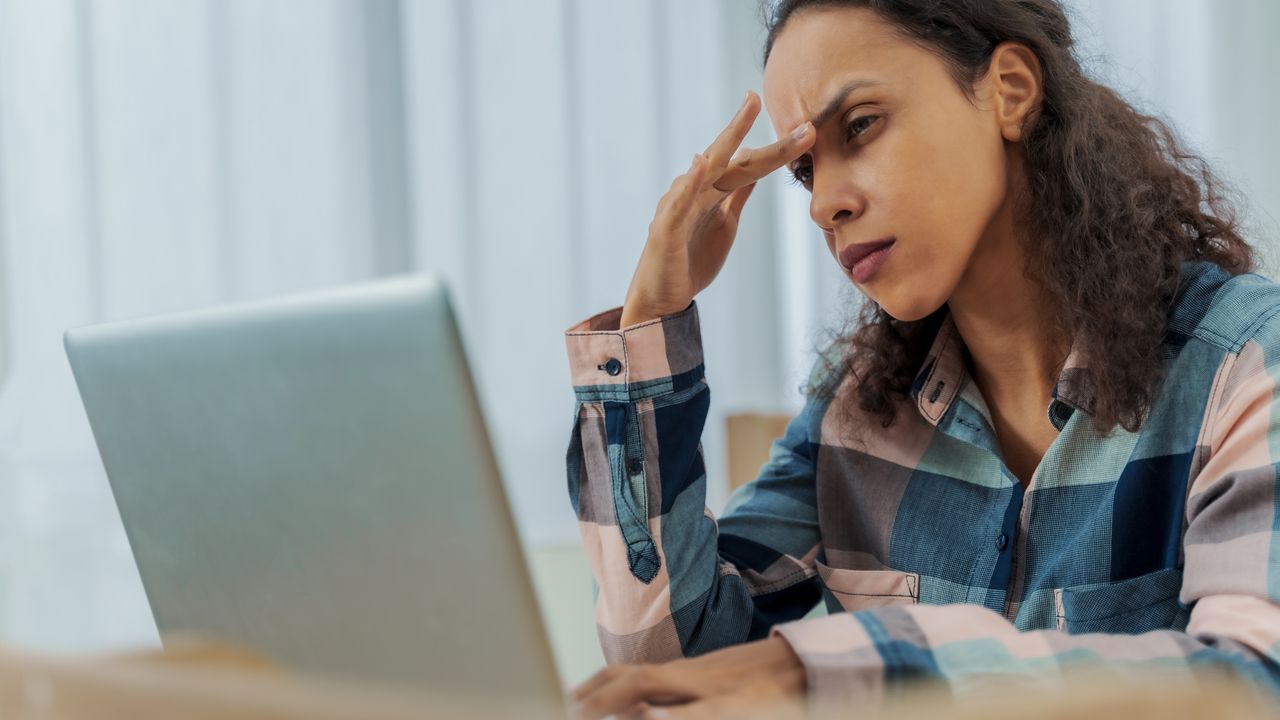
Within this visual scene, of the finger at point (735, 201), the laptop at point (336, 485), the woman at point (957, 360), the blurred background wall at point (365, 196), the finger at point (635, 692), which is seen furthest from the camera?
the blurred background wall at point (365, 196)

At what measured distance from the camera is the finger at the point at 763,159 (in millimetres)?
1055

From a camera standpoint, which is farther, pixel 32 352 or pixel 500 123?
pixel 500 123

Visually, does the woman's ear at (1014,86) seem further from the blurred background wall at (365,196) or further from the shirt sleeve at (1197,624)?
the blurred background wall at (365,196)

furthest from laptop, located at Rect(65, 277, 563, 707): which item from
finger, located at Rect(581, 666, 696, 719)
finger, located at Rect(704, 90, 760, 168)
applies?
finger, located at Rect(704, 90, 760, 168)

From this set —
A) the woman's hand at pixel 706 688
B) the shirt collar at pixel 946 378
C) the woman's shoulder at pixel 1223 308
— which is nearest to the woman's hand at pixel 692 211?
the shirt collar at pixel 946 378

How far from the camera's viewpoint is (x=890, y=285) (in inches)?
42.0

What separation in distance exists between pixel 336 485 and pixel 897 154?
68cm

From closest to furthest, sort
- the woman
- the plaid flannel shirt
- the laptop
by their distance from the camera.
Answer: the laptop < the plaid flannel shirt < the woman

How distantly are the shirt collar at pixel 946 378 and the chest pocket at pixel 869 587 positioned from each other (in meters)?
0.16

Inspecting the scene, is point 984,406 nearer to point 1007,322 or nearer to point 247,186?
point 1007,322

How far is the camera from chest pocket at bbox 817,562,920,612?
112 cm

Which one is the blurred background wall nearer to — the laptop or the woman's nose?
the woman's nose

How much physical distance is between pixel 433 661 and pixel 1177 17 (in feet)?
7.29

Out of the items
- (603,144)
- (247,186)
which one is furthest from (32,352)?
(603,144)
